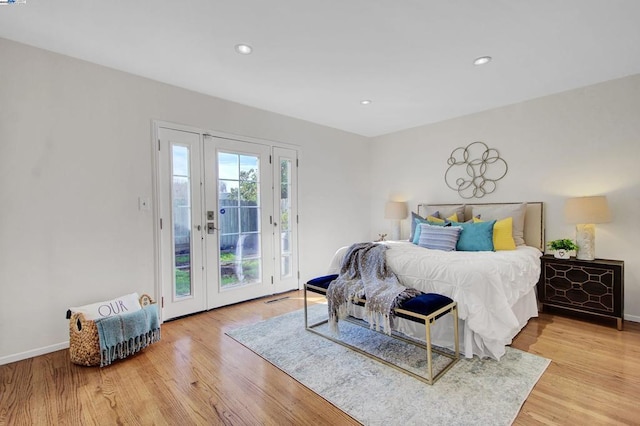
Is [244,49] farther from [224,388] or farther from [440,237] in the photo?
[440,237]

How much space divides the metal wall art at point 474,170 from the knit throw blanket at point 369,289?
2045mm

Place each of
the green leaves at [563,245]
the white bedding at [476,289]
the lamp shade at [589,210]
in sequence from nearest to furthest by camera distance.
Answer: the white bedding at [476,289], the lamp shade at [589,210], the green leaves at [563,245]

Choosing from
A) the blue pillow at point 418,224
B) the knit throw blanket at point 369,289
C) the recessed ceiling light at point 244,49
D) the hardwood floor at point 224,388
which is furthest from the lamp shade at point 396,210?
the recessed ceiling light at point 244,49

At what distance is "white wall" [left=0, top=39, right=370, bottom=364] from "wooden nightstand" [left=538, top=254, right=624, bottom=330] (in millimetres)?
4044

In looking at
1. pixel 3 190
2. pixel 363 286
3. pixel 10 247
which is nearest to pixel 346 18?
pixel 363 286

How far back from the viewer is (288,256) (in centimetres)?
428

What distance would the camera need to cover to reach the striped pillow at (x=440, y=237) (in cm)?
323

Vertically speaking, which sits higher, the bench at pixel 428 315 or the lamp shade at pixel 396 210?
the lamp shade at pixel 396 210

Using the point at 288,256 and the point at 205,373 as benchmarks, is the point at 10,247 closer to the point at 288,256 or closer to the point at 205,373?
the point at 205,373

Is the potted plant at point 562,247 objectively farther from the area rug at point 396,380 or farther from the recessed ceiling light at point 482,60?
the recessed ceiling light at point 482,60

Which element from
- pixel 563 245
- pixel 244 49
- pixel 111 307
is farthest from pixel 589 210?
pixel 111 307

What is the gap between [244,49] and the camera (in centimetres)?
247

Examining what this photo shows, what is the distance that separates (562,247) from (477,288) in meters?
1.70

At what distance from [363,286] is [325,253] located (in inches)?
86.5
